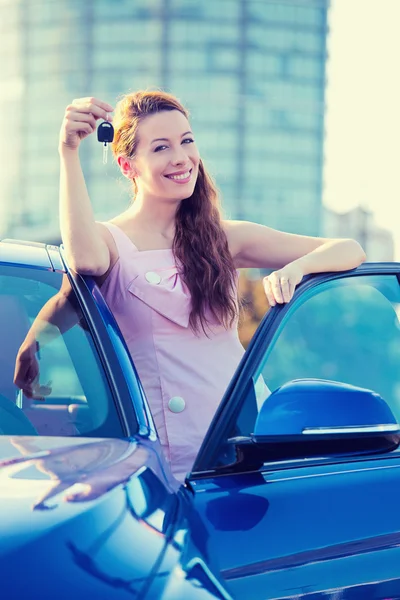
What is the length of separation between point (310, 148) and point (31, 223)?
80.6 feet

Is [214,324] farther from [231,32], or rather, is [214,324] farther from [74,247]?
[231,32]

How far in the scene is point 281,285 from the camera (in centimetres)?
201

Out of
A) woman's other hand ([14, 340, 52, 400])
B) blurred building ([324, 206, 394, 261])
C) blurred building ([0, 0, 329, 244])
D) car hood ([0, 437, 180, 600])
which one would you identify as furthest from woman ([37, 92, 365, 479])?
blurred building ([324, 206, 394, 261])

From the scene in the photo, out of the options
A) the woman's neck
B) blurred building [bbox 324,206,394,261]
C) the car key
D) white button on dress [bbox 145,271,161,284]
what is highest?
the car key

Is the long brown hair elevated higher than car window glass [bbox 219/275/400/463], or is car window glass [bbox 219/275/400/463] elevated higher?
the long brown hair

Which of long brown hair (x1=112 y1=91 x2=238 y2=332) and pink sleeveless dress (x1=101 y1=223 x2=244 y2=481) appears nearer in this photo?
pink sleeveless dress (x1=101 y1=223 x2=244 y2=481)

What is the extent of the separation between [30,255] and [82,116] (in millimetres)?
342

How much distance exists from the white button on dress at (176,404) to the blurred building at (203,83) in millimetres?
74509

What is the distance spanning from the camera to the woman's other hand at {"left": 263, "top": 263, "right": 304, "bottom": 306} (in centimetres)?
199

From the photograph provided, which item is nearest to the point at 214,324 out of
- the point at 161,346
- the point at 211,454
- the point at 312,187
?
the point at 161,346

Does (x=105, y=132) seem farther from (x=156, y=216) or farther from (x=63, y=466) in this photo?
(x=63, y=466)

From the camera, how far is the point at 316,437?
66.9 inches

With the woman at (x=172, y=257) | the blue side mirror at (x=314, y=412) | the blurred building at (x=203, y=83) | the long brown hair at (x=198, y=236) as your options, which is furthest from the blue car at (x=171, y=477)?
the blurred building at (x=203, y=83)

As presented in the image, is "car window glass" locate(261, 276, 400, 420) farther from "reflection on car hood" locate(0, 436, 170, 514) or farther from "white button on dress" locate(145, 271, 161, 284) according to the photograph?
"reflection on car hood" locate(0, 436, 170, 514)
